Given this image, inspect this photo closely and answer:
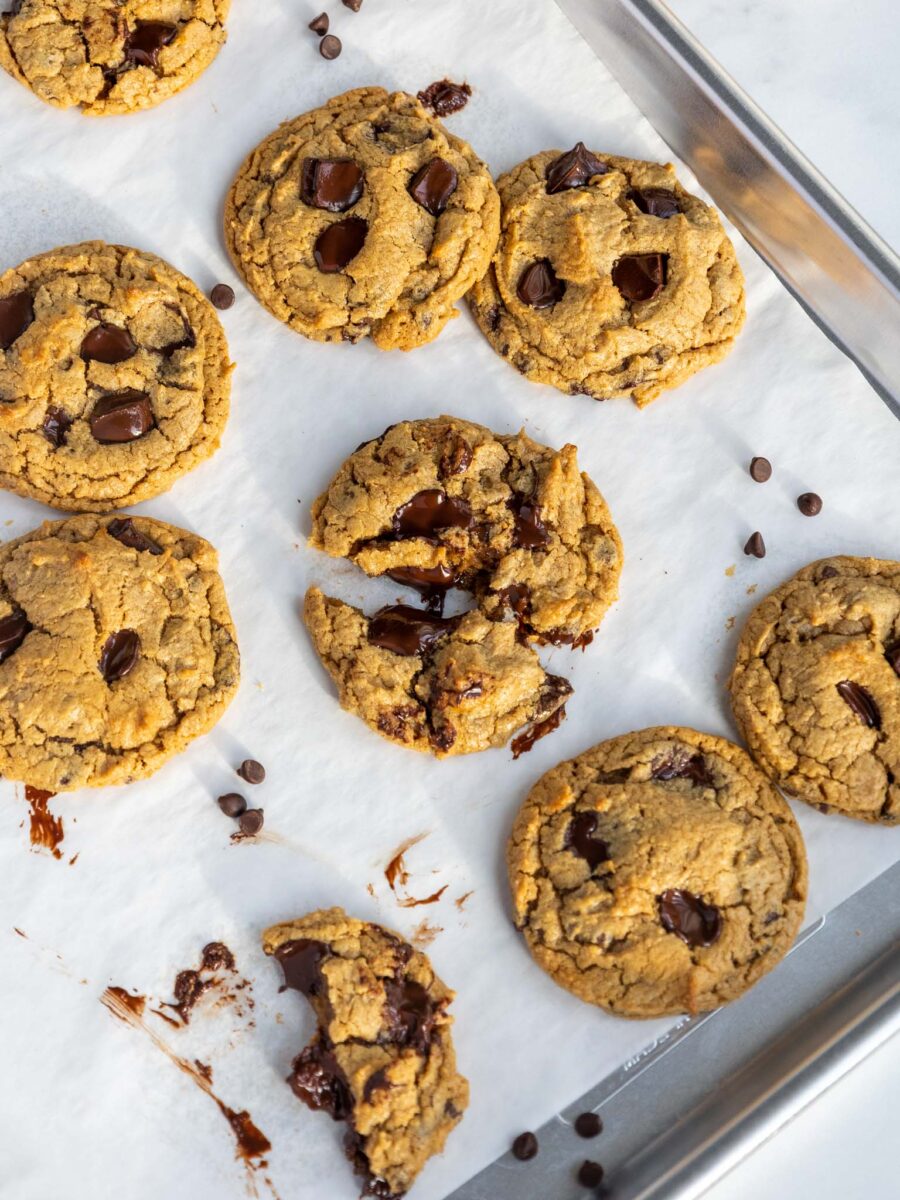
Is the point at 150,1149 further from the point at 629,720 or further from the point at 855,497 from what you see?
the point at 855,497

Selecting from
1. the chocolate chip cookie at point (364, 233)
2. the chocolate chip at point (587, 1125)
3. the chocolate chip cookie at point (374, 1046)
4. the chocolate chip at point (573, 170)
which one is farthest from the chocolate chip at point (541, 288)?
the chocolate chip at point (587, 1125)

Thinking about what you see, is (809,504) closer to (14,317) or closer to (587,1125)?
(587,1125)

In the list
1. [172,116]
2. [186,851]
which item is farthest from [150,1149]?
[172,116]

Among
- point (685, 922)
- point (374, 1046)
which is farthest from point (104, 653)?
point (685, 922)

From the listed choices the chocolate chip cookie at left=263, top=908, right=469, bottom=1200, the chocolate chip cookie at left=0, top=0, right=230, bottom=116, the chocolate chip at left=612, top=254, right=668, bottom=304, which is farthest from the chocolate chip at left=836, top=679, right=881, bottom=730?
the chocolate chip cookie at left=0, top=0, right=230, bottom=116

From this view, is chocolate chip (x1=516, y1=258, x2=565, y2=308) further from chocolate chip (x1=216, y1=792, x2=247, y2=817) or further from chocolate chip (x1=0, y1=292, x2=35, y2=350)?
chocolate chip (x1=216, y1=792, x2=247, y2=817)

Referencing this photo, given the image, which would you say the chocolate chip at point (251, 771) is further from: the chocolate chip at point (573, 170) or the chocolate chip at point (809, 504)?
the chocolate chip at point (573, 170)
